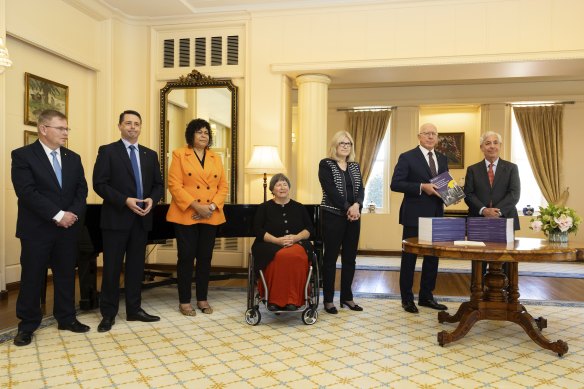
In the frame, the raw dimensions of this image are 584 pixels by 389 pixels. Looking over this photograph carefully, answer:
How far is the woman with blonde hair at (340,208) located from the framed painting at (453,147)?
5.57 meters

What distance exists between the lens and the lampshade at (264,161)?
5906mm

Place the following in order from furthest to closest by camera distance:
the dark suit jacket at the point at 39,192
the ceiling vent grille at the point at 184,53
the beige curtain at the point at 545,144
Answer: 1. the beige curtain at the point at 545,144
2. the ceiling vent grille at the point at 184,53
3. the dark suit jacket at the point at 39,192

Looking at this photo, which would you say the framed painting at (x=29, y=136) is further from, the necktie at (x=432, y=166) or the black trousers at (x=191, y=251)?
the necktie at (x=432, y=166)

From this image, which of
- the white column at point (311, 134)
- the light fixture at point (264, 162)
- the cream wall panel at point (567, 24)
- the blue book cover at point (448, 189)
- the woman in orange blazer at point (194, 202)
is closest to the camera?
the blue book cover at point (448, 189)

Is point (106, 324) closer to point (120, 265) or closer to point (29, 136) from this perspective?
point (120, 265)

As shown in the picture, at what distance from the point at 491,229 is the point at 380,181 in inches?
245

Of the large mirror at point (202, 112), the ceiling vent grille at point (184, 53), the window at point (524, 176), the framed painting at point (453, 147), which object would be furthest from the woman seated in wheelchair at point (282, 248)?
the window at point (524, 176)

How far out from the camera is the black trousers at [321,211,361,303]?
14.3 feet

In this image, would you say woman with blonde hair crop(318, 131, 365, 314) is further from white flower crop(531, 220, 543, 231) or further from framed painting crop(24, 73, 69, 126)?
framed painting crop(24, 73, 69, 126)

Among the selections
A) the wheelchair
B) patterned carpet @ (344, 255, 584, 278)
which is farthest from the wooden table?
patterned carpet @ (344, 255, 584, 278)

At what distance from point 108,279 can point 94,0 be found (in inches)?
149

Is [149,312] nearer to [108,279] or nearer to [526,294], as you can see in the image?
[108,279]

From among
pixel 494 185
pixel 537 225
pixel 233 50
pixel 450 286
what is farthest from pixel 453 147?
pixel 537 225

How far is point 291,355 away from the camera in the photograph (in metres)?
3.20
